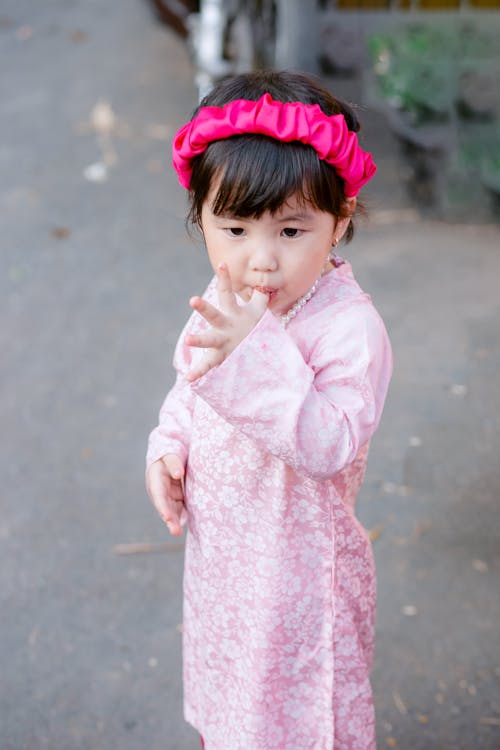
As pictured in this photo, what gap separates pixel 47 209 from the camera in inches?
194

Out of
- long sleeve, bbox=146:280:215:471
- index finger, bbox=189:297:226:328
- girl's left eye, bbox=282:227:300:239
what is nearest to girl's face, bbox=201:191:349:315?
girl's left eye, bbox=282:227:300:239

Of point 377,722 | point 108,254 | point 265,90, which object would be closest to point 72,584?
point 377,722

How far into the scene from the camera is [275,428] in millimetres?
1197

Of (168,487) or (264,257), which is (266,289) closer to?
(264,257)

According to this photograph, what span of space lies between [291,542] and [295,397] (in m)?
0.33

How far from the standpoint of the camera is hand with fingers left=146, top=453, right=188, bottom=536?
1.50 meters

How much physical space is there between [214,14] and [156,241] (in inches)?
105

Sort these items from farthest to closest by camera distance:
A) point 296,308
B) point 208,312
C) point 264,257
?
point 296,308 → point 264,257 → point 208,312

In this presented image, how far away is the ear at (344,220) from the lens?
4.41ft

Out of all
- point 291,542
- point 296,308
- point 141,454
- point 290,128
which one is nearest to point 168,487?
point 291,542

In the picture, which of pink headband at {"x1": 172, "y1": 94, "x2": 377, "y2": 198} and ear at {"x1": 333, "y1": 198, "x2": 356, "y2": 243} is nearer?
pink headband at {"x1": 172, "y1": 94, "x2": 377, "y2": 198}

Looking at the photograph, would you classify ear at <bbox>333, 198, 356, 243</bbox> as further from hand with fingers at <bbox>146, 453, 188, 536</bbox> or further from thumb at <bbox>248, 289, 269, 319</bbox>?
hand with fingers at <bbox>146, 453, 188, 536</bbox>

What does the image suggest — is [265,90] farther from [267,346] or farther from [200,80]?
[200,80]

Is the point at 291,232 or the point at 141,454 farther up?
the point at 291,232
